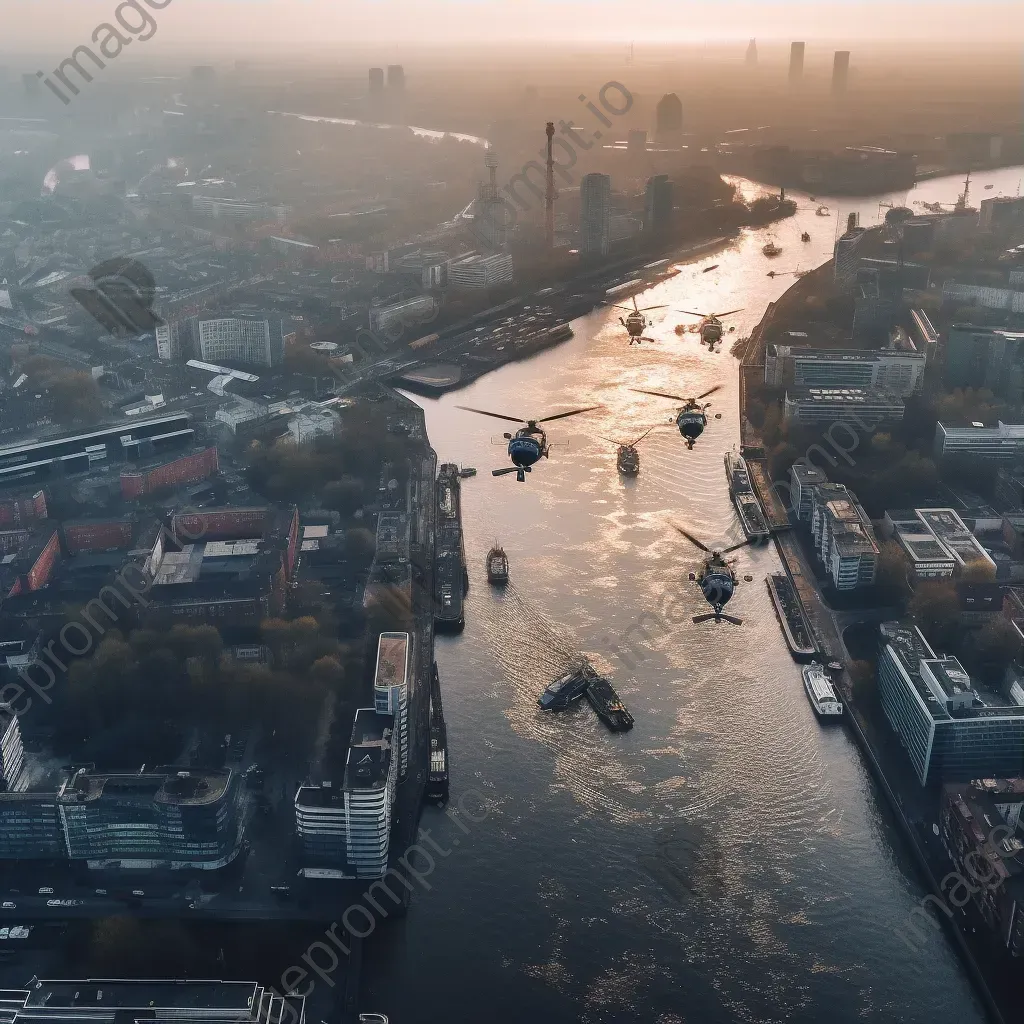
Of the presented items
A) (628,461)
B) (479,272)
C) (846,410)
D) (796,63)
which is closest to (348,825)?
(628,461)

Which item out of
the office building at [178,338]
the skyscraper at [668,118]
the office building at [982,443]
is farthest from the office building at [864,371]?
the skyscraper at [668,118]

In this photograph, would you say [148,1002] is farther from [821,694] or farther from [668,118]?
[668,118]

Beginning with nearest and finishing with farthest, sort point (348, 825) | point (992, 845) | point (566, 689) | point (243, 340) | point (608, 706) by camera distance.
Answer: point (992, 845) → point (348, 825) → point (608, 706) → point (566, 689) → point (243, 340)

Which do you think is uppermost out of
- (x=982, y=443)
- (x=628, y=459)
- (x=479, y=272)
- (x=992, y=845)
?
(x=992, y=845)

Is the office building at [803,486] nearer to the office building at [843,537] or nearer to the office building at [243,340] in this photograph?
the office building at [843,537]

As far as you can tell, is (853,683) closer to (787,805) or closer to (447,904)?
(787,805)

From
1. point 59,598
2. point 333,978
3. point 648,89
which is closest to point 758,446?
point 59,598

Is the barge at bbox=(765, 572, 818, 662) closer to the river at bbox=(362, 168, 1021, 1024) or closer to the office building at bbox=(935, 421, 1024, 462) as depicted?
the river at bbox=(362, 168, 1021, 1024)
